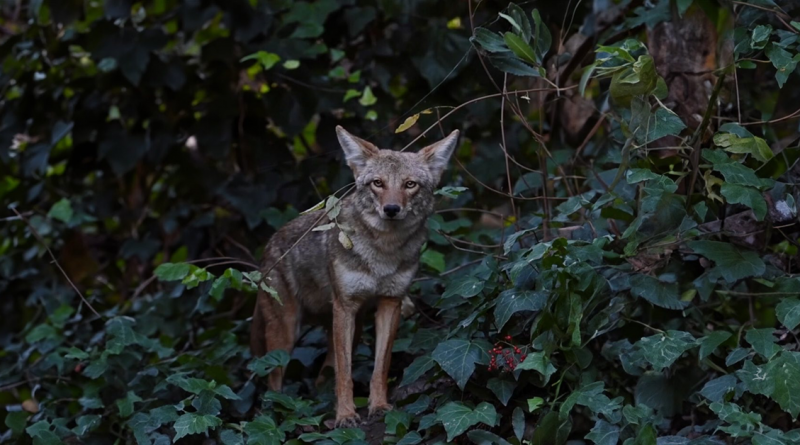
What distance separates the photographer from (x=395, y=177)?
20.2 ft

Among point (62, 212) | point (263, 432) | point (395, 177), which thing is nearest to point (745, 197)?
point (395, 177)

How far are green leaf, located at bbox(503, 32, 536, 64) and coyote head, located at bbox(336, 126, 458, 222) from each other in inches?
36.1

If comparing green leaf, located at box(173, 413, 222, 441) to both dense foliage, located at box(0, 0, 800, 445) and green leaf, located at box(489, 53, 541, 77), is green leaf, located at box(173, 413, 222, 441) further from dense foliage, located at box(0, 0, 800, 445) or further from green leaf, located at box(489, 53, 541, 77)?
green leaf, located at box(489, 53, 541, 77)

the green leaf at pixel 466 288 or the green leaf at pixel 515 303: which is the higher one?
the green leaf at pixel 515 303

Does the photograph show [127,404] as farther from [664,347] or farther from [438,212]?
[664,347]

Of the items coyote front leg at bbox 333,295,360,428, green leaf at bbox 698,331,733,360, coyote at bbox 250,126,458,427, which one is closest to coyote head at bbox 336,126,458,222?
coyote at bbox 250,126,458,427

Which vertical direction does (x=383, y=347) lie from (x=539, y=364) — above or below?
below

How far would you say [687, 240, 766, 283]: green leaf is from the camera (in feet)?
18.4

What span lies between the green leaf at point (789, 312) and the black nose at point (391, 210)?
2.20 m

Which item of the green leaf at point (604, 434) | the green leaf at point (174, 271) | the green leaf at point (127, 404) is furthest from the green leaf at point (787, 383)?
the green leaf at point (127, 404)

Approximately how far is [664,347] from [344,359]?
195cm

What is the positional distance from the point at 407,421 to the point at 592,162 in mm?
2831

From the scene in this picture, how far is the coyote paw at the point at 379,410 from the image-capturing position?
20.1ft

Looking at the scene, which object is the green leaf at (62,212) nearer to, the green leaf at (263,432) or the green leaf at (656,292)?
the green leaf at (263,432)
